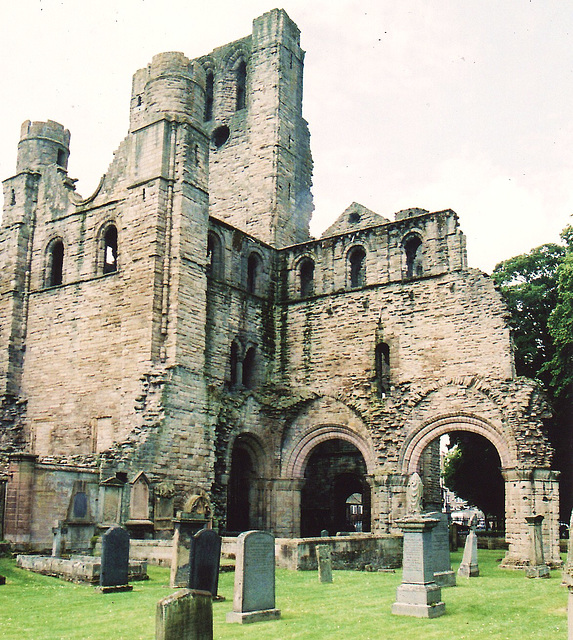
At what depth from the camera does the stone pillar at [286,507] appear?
945 inches

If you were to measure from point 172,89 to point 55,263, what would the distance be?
7.10 meters

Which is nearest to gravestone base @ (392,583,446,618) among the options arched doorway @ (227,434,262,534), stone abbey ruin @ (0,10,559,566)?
stone abbey ruin @ (0,10,559,566)

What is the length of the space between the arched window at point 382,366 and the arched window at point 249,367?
4186 mm

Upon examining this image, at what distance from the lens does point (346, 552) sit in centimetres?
1688

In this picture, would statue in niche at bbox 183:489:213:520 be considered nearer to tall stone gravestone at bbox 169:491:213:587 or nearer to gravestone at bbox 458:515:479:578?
gravestone at bbox 458:515:479:578

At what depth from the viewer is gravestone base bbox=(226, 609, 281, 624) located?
941 centimetres

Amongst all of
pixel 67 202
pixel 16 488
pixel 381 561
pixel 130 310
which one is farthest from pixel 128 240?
pixel 381 561

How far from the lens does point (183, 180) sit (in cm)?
2236

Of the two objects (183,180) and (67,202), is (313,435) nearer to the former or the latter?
(183,180)

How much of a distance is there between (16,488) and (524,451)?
13038 millimetres

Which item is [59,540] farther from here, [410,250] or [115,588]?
[410,250]

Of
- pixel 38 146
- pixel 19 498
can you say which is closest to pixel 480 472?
pixel 19 498

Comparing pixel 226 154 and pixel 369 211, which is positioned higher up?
pixel 226 154

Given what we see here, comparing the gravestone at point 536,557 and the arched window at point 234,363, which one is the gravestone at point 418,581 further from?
the arched window at point 234,363
